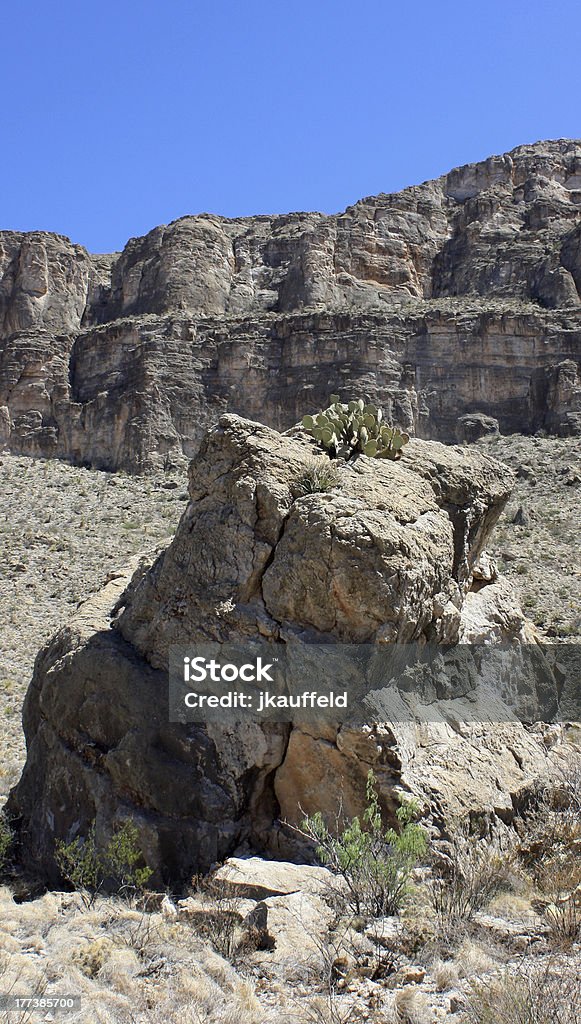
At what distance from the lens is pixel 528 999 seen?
15.0 feet

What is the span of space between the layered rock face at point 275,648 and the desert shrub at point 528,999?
5.44ft

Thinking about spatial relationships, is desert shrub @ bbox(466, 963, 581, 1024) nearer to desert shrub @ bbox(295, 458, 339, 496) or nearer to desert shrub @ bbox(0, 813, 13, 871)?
desert shrub @ bbox(295, 458, 339, 496)

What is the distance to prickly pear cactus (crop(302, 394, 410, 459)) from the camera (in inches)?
347

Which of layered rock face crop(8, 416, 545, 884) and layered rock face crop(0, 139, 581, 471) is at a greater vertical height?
layered rock face crop(0, 139, 581, 471)

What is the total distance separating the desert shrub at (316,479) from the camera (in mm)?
7824

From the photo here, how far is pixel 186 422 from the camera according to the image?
143ft

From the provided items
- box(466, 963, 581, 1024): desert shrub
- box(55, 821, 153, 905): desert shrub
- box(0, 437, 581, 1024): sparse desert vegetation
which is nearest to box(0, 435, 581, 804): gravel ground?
box(55, 821, 153, 905): desert shrub

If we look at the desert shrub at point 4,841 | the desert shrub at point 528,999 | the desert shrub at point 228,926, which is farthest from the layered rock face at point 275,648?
the desert shrub at point 528,999

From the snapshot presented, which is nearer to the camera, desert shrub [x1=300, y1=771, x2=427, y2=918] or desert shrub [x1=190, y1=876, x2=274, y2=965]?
desert shrub [x1=190, y1=876, x2=274, y2=965]

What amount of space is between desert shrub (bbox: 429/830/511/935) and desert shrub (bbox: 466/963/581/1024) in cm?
67

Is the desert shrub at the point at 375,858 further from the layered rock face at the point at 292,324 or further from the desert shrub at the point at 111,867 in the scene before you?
the layered rock face at the point at 292,324

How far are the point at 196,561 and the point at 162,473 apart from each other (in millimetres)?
33662

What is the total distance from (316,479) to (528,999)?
4495mm

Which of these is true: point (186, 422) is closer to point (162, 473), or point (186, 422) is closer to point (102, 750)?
point (162, 473)
